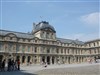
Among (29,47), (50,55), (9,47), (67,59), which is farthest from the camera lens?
(67,59)

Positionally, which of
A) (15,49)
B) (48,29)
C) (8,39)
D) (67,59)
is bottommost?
(67,59)

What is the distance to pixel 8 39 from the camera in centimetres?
5256

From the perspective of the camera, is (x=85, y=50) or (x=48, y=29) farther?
(x=85, y=50)

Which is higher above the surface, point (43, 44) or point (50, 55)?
point (43, 44)

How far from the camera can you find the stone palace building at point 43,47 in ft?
173

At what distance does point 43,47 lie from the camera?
60375 mm

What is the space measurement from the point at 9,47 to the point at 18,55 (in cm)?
400

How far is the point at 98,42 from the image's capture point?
74375 millimetres

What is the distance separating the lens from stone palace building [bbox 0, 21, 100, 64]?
5275cm

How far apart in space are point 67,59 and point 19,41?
2375cm

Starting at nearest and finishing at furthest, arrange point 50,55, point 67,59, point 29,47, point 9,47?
1. point 9,47
2. point 29,47
3. point 50,55
4. point 67,59

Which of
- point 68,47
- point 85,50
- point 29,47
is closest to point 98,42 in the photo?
point 85,50

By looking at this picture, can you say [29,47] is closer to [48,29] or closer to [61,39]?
[48,29]

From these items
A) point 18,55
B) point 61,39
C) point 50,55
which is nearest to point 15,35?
point 18,55
